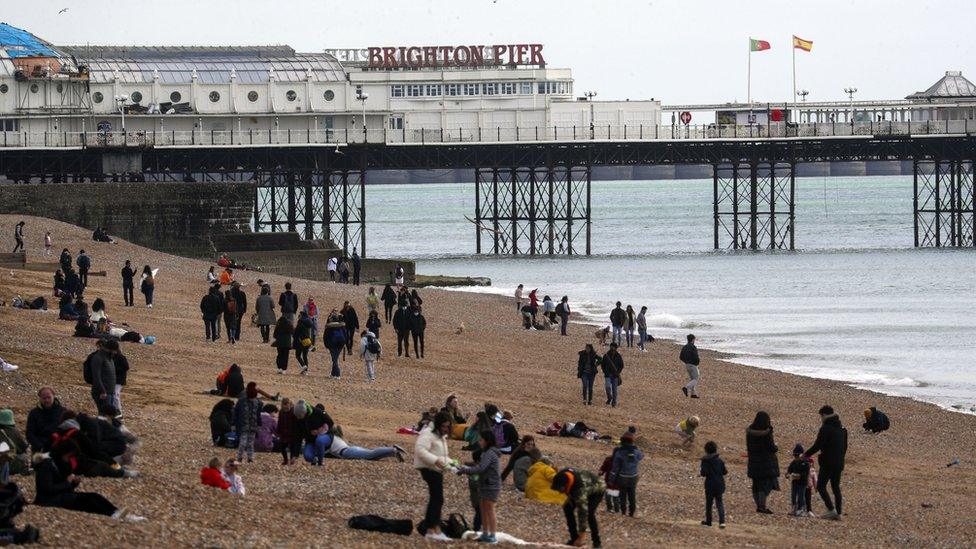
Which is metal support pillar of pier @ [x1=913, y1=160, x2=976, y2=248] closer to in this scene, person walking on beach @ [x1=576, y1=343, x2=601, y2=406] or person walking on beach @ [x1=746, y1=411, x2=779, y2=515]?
person walking on beach @ [x1=576, y1=343, x2=601, y2=406]

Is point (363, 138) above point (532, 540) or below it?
above

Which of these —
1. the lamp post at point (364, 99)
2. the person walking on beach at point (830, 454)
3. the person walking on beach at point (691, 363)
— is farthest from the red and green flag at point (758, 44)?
the person walking on beach at point (830, 454)

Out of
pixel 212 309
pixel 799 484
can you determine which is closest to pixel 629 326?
pixel 212 309

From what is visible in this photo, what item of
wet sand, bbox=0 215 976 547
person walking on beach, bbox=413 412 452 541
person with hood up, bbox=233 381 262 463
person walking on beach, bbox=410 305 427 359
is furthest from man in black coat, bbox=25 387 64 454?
person walking on beach, bbox=410 305 427 359

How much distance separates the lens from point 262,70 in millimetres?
79062

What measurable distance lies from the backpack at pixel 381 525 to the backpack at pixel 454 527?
37cm

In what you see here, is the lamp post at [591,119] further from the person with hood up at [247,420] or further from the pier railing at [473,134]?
the person with hood up at [247,420]

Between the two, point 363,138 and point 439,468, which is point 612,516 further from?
point 363,138

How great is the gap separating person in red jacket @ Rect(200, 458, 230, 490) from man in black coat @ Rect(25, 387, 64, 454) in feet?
5.23

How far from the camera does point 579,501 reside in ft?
54.8

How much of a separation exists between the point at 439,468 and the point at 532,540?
1.66m

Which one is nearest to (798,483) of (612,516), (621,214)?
(612,516)

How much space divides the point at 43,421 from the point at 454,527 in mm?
4445

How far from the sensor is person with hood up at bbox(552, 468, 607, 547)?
54.8 feet
